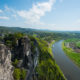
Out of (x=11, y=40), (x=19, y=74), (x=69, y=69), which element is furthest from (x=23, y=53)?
(x=69, y=69)

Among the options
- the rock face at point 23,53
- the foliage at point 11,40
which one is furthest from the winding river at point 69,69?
the foliage at point 11,40

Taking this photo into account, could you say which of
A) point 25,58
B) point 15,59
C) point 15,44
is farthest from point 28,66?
point 15,44

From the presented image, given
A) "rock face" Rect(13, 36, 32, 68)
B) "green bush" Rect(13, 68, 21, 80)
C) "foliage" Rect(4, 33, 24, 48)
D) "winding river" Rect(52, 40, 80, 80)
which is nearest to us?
"green bush" Rect(13, 68, 21, 80)

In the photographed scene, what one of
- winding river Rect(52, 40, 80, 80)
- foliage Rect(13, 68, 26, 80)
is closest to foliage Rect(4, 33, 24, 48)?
foliage Rect(13, 68, 26, 80)

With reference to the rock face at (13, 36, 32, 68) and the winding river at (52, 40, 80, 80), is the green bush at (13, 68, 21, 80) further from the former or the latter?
the winding river at (52, 40, 80, 80)

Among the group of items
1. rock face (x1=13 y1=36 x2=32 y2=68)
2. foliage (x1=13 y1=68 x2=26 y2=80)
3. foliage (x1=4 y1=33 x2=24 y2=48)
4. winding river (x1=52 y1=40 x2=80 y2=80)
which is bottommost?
winding river (x1=52 y1=40 x2=80 y2=80)

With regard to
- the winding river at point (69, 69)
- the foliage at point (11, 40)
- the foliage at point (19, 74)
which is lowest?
the winding river at point (69, 69)

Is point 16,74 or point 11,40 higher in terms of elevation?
point 11,40

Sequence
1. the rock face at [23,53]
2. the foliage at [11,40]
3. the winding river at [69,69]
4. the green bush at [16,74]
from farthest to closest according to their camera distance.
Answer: the winding river at [69,69] → the foliage at [11,40] → the rock face at [23,53] → the green bush at [16,74]

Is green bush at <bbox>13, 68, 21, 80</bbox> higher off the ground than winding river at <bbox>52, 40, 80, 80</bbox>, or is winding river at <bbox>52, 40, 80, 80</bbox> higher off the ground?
green bush at <bbox>13, 68, 21, 80</bbox>

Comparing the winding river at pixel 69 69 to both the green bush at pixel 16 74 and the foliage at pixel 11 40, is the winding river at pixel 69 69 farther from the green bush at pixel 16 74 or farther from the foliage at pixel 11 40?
the foliage at pixel 11 40

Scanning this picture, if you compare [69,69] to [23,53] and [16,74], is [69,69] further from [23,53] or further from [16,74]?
[16,74]
